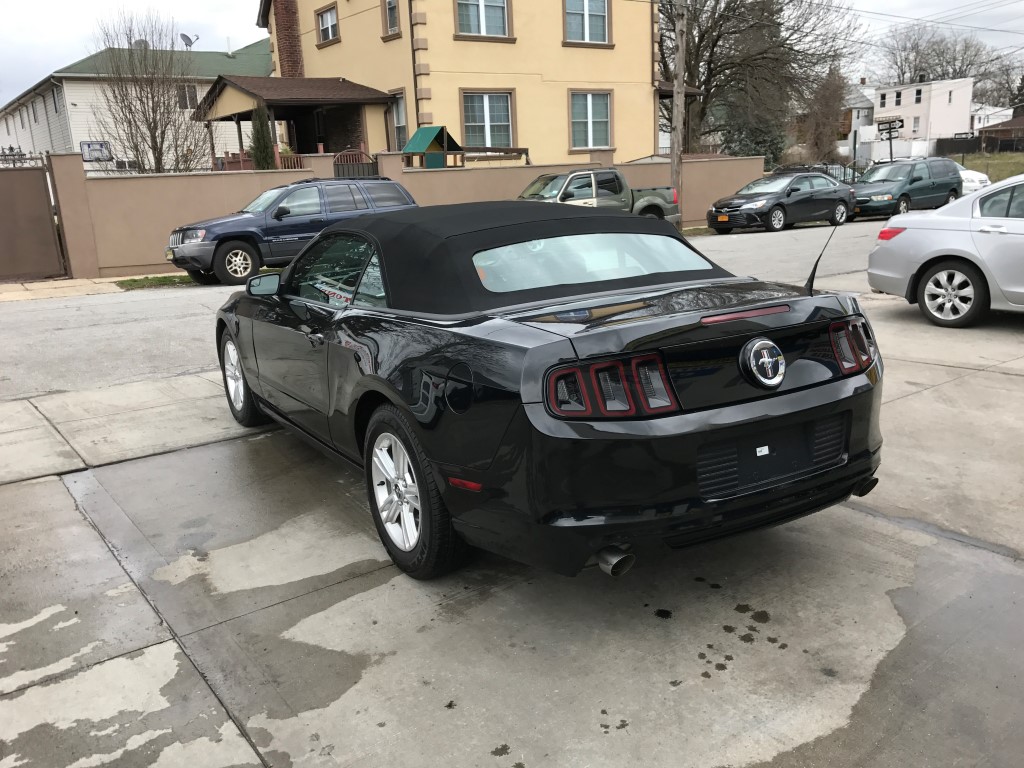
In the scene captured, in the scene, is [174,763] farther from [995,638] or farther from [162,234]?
[162,234]

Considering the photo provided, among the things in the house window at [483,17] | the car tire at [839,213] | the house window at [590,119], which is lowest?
the car tire at [839,213]

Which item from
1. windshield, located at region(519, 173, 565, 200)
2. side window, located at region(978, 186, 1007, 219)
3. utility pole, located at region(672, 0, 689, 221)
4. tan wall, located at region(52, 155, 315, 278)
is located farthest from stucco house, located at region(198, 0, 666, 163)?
side window, located at region(978, 186, 1007, 219)

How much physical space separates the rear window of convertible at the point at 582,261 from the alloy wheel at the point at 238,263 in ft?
38.7

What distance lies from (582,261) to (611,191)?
16264 millimetres

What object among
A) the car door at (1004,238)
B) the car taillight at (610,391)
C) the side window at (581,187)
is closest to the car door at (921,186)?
the side window at (581,187)

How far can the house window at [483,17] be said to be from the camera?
79.8 ft

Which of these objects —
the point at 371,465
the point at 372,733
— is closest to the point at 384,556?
the point at 371,465

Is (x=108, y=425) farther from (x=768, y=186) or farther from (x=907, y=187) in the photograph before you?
(x=907, y=187)

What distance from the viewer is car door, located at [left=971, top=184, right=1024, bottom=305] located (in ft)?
25.4

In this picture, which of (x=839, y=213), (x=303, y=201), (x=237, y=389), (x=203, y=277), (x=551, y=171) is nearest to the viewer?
(x=237, y=389)

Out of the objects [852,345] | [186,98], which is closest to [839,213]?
[186,98]

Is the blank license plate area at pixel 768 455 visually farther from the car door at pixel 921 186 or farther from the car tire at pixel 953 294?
the car door at pixel 921 186

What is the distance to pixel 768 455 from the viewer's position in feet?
10.3

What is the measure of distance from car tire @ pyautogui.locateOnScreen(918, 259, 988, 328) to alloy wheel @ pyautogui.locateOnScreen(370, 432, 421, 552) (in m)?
6.69
